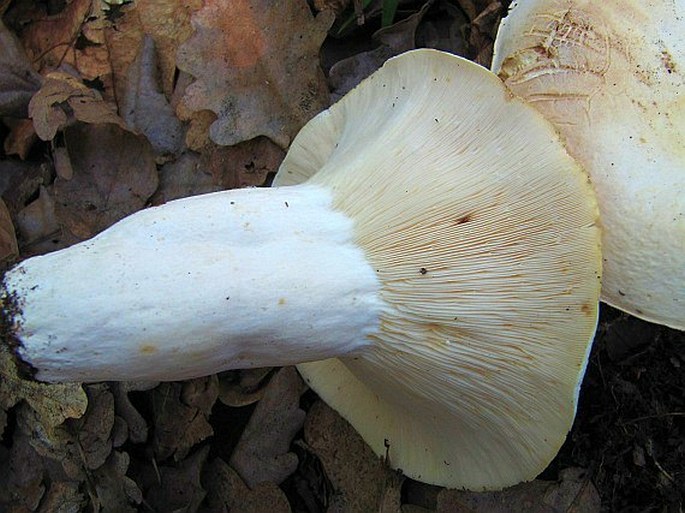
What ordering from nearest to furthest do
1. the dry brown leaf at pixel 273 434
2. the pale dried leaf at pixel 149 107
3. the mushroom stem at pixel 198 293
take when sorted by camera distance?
the mushroom stem at pixel 198 293, the dry brown leaf at pixel 273 434, the pale dried leaf at pixel 149 107

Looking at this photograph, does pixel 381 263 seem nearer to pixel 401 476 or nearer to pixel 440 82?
pixel 440 82

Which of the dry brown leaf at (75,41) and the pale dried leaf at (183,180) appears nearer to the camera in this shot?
the pale dried leaf at (183,180)

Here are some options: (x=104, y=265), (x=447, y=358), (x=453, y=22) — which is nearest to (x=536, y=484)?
(x=447, y=358)

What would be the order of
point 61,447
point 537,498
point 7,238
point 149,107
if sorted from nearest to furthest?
point 537,498
point 61,447
point 7,238
point 149,107

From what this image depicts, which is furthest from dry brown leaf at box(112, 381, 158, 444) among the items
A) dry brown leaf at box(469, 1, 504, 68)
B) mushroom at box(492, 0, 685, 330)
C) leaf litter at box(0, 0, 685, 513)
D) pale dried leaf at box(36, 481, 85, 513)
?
dry brown leaf at box(469, 1, 504, 68)

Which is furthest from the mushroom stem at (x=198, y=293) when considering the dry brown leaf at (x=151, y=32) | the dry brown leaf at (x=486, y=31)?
the dry brown leaf at (x=151, y=32)

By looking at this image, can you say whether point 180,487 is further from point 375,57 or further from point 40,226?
point 375,57

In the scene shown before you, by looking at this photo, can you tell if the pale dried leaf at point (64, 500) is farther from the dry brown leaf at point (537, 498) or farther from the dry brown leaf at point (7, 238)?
the dry brown leaf at point (537, 498)

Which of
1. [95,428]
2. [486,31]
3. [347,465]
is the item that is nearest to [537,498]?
[347,465]
